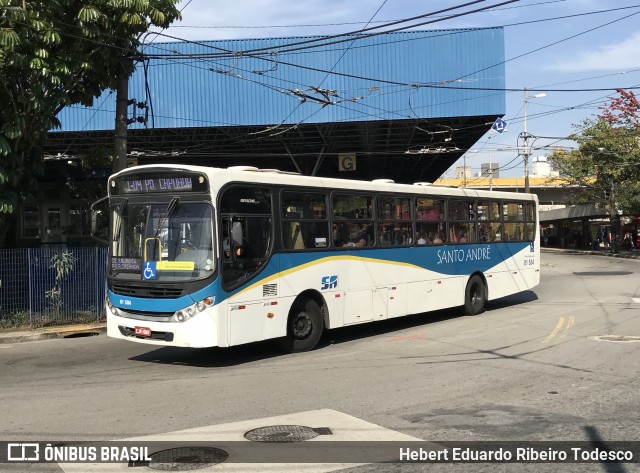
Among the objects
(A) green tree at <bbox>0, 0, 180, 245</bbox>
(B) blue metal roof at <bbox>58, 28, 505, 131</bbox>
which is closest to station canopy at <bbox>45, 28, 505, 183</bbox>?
(B) blue metal roof at <bbox>58, 28, 505, 131</bbox>

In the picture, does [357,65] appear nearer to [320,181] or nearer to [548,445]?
[320,181]

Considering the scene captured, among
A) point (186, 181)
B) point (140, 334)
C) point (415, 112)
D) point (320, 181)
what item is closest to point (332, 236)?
point (320, 181)

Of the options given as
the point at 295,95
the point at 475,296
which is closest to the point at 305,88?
the point at 295,95

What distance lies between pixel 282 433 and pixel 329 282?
4.96 meters

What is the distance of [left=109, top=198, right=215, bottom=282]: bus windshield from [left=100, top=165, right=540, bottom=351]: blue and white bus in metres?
0.02

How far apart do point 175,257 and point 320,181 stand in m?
3.06

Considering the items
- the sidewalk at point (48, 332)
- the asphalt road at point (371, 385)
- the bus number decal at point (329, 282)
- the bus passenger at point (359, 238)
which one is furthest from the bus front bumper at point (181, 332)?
the sidewalk at point (48, 332)

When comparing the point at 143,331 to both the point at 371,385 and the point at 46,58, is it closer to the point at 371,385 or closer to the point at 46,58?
the point at 371,385

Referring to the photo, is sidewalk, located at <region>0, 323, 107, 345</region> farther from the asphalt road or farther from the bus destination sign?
the bus destination sign

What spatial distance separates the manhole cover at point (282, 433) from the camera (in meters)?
5.44

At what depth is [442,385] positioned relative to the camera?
24.5 feet

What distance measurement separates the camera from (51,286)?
13.7m

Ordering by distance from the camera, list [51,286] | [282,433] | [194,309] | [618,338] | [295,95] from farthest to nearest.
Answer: [295,95]
[51,286]
[618,338]
[194,309]
[282,433]

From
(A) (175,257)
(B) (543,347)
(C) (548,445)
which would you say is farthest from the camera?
(B) (543,347)
